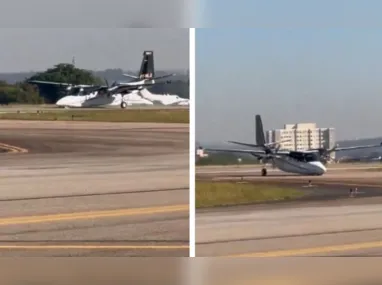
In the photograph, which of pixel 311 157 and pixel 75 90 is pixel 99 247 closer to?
pixel 75 90

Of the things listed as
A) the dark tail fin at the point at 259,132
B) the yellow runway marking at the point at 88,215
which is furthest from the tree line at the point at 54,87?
the yellow runway marking at the point at 88,215

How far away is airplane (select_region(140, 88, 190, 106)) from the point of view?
385 cm

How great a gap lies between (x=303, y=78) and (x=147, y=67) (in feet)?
2.98

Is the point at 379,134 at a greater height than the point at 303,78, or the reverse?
the point at 303,78

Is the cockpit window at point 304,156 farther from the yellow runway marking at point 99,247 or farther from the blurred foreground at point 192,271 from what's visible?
the yellow runway marking at point 99,247

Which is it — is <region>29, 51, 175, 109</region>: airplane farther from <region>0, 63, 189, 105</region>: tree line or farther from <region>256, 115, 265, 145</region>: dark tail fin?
<region>256, 115, 265, 145</region>: dark tail fin

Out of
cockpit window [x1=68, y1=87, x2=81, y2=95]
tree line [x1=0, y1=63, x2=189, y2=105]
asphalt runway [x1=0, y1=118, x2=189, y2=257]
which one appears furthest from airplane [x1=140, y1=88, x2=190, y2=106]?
cockpit window [x1=68, y1=87, x2=81, y2=95]

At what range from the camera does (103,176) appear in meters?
3.92

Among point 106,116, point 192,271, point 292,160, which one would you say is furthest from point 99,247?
point 292,160

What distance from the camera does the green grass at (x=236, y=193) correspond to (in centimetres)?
391

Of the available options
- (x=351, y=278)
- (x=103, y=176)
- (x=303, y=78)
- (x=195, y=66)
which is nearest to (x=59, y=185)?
(x=103, y=176)

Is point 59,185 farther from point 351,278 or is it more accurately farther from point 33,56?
point 351,278

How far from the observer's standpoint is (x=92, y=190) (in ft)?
12.9

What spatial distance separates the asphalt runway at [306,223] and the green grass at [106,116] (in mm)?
538
